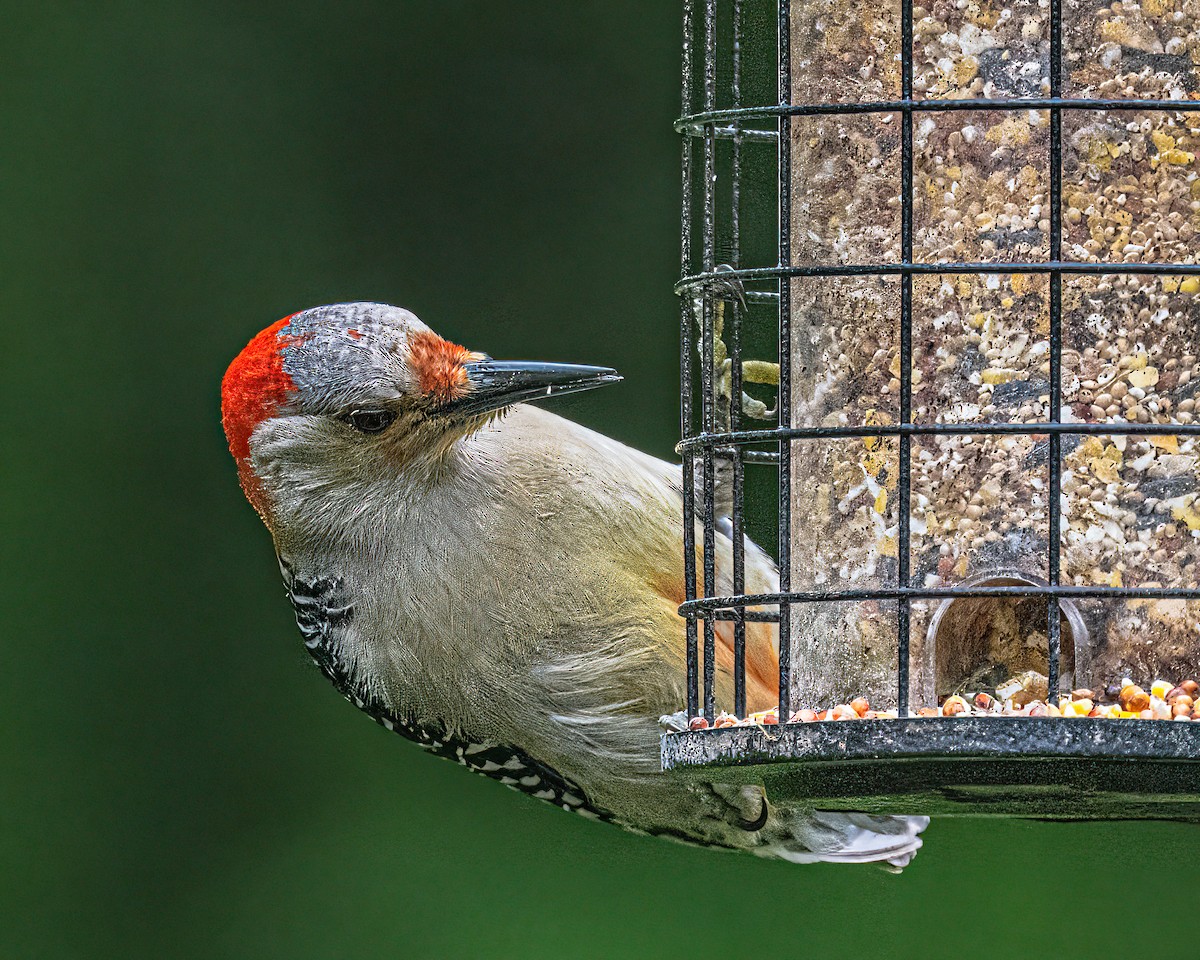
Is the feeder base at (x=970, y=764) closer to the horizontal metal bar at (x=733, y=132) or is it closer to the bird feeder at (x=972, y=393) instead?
the bird feeder at (x=972, y=393)

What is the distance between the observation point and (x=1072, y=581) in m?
3.17

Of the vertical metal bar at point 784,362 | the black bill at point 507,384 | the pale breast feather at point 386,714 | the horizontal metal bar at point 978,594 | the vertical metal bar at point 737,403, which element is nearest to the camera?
the horizontal metal bar at point 978,594

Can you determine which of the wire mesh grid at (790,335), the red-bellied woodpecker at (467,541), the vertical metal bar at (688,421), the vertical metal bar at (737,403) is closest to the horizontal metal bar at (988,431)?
the wire mesh grid at (790,335)

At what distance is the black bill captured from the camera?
4.19 metres

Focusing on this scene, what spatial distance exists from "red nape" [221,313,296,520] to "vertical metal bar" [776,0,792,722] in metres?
1.37

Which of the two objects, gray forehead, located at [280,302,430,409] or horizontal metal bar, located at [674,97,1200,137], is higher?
horizontal metal bar, located at [674,97,1200,137]

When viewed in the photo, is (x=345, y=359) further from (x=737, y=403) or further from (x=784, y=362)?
(x=784, y=362)

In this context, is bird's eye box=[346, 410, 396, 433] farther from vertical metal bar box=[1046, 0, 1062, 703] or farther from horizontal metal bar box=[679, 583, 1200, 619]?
vertical metal bar box=[1046, 0, 1062, 703]

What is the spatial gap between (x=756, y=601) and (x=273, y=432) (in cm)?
153

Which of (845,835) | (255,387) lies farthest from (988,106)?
(845,835)

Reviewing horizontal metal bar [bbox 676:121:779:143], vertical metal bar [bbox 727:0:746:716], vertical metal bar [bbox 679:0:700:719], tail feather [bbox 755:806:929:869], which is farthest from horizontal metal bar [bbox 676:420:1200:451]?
tail feather [bbox 755:806:929:869]

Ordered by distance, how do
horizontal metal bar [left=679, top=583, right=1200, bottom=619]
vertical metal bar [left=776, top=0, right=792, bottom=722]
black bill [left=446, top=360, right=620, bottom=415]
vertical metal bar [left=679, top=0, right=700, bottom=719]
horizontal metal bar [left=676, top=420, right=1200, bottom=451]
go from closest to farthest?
horizontal metal bar [left=679, top=583, right=1200, bottom=619] < horizontal metal bar [left=676, top=420, right=1200, bottom=451] < vertical metal bar [left=776, top=0, right=792, bottom=722] < vertical metal bar [left=679, top=0, right=700, bottom=719] < black bill [left=446, top=360, right=620, bottom=415]

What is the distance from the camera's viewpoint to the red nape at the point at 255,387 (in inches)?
167

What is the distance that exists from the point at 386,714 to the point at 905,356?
2.00 metres
